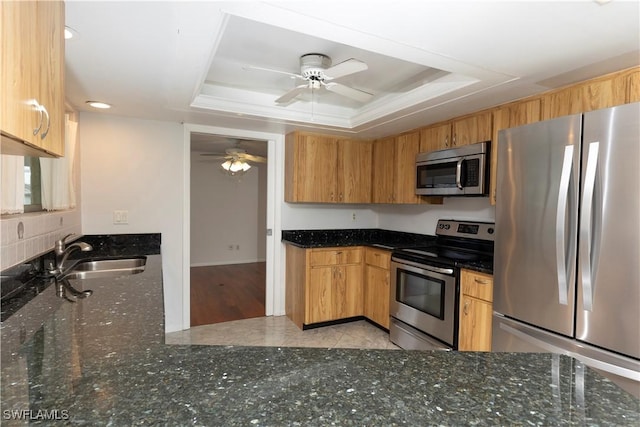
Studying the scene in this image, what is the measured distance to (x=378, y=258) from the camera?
3498mm

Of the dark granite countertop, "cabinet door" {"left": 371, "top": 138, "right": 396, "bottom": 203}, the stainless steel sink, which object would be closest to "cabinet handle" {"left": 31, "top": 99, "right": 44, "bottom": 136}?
the stainless steel sink

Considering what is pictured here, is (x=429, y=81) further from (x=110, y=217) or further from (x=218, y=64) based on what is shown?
(x=110, y=217)

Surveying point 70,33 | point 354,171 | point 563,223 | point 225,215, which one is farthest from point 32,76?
point 225,215

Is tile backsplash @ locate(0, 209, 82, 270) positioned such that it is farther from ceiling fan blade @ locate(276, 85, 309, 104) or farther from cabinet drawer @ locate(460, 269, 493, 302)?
cabinet drawer @ locate(460, 269, 493, 302)

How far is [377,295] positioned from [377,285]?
0.10m

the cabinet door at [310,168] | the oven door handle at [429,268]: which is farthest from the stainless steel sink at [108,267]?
the oven door handle at [429,268]

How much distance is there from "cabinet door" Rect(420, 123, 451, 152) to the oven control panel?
0.75 m

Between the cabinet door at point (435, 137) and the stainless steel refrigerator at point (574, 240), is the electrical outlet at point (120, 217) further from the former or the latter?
the stainless steel refrigerator at point (574, 240)

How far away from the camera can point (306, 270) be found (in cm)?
345

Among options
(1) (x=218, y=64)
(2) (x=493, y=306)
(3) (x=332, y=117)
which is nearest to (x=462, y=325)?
(2) (x=493, y=306)

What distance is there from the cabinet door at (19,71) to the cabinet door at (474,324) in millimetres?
2568

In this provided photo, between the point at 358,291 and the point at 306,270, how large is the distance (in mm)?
675

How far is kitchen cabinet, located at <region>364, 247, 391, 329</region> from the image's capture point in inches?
133

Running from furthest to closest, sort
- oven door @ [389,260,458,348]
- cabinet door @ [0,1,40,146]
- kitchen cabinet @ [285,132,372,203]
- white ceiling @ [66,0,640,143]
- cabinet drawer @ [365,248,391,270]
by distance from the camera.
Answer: kitchen cabinet @ [285,132,372,203] < cabinet drawer @ [365,248,391,270] < oven door @ [389,260,458,348] < white ceiling @ [66,0,640,143] < cabinet door @ [0,1,40,146]
